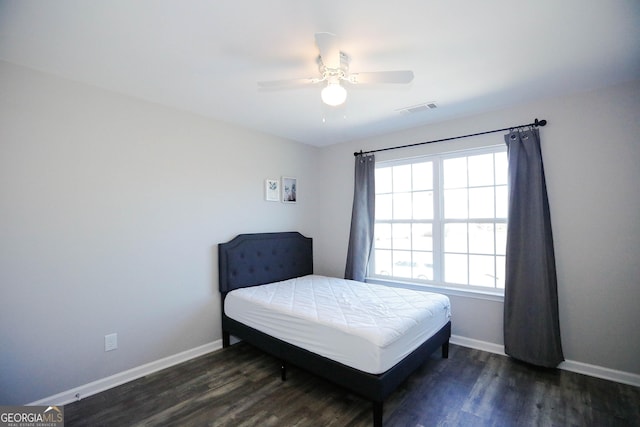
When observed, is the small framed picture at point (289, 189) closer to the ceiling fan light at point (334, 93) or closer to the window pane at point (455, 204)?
the window pane at point (455, 204)

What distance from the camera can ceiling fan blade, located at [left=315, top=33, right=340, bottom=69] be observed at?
153 centimetres

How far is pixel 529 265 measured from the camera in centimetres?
262

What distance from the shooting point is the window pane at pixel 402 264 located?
3.58 metres

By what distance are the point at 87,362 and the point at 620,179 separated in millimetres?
4547

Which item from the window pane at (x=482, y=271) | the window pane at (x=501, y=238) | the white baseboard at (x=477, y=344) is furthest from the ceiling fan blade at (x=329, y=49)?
the white baseboard at (x=477, y=344)

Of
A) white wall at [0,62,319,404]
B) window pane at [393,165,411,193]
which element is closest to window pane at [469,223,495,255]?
window pane at [393,165,411,193]

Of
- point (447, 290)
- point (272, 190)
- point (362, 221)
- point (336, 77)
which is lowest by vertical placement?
point (447, 290)

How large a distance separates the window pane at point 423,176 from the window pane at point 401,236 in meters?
0.51

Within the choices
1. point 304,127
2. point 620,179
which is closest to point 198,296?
point 304,127

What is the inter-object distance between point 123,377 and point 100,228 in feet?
4.15

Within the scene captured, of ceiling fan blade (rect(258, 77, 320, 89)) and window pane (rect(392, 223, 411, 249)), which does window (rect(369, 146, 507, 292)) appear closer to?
window pane (rect(392, 223, 411, 249))

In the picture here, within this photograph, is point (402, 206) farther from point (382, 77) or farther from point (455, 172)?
point (382, 77)

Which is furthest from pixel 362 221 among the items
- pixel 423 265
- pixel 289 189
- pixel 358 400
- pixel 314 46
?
pixel 314 46

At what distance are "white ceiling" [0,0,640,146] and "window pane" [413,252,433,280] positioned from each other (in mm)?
1748
